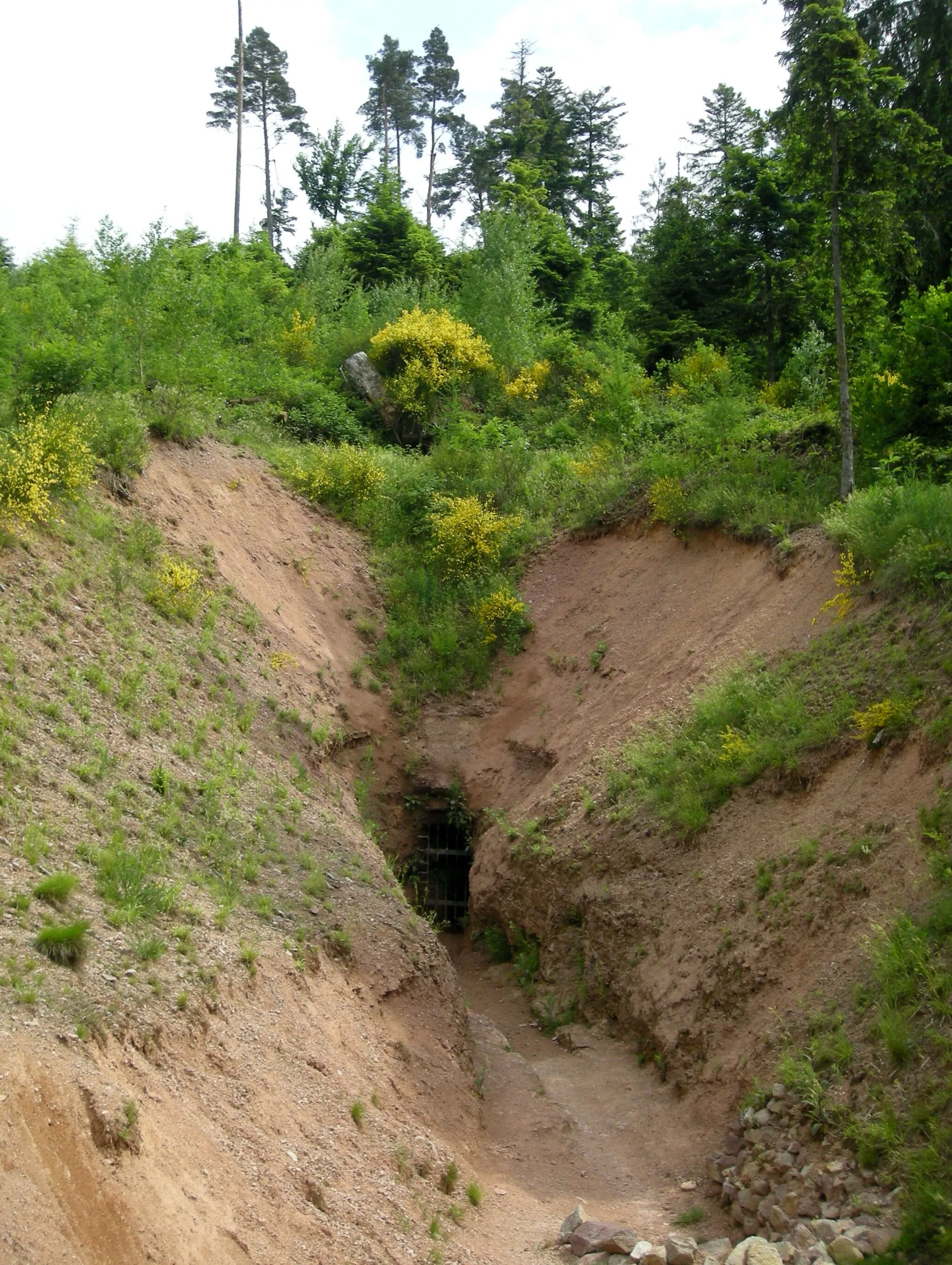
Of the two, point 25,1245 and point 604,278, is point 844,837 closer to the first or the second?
point 25,1245

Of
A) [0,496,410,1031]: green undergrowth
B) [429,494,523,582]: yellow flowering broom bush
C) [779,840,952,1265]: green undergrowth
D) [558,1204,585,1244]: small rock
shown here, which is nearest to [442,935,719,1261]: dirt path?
[558,1204,585,1244]: small rock

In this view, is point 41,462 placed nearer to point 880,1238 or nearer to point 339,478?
point 339,478

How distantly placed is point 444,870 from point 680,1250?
33.7 ft

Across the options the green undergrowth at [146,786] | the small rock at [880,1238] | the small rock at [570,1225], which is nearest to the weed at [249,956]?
the green undergrowth at [146,786]

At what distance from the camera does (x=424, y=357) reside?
27.1 metres

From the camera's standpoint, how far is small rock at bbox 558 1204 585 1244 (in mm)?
9312

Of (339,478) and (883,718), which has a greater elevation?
(339,478)

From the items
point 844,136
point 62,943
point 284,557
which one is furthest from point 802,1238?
point 844,136

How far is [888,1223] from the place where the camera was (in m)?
8.03

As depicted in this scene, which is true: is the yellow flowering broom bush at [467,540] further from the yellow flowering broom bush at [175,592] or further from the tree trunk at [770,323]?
the tree trunk at [770,323]

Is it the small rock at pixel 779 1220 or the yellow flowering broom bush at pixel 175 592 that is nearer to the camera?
the small rock at pixel 779 1220

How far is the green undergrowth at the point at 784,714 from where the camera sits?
1229 cm

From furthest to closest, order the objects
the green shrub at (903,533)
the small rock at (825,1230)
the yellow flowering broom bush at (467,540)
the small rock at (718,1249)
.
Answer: the yellow flowering broom bush at (467,540) → the green shrub at (903,533) → the small rock at (718,1249) → the small rock at (825,1230)

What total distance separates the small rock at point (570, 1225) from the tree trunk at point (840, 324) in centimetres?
1095
